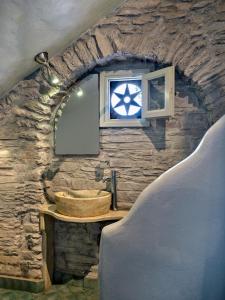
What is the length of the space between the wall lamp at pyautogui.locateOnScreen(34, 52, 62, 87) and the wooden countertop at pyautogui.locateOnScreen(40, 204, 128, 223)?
1.07 metres

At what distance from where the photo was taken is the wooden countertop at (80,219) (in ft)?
6.65

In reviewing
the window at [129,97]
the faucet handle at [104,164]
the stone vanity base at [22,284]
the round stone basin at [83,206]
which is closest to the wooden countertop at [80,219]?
the round stone basin at [83,206]

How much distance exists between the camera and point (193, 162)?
39.6 inches

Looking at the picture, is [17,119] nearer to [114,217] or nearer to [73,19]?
[73,19]

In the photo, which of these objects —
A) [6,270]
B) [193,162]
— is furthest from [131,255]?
[6,270]

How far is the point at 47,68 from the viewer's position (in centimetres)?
222

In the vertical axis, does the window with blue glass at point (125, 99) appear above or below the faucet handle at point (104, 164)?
above

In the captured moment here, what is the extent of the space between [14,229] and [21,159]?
64 centimetres

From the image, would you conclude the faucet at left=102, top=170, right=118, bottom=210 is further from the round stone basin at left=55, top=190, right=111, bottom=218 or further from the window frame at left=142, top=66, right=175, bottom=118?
the window frame at left=142, top=66, right=175, bottom=118

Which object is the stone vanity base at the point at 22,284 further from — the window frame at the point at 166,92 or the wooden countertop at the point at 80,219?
the window frame at the point at 166,92

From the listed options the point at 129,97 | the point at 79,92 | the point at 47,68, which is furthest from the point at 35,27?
the point at 129,97

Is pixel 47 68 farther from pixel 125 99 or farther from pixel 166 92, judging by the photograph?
pixel 166 92

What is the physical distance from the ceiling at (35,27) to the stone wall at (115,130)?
4.2 inches

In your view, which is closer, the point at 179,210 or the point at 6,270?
the point at 179,210
